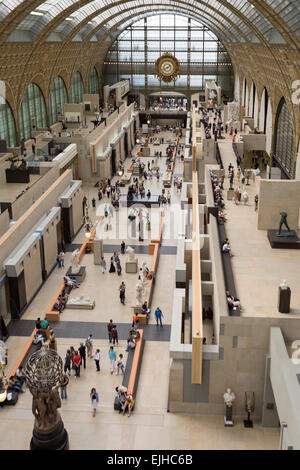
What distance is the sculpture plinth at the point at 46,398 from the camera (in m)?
14.6

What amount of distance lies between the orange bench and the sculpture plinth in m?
3.35

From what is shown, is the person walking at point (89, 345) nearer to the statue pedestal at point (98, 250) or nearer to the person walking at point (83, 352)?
the person walking at point (83, 352)

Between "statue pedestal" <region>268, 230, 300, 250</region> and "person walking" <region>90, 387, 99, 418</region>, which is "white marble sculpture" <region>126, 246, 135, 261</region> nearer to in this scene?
"statue pedestal" <region>268, 230, 300, 250</region>

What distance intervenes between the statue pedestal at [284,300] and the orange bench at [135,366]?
5.94 metres

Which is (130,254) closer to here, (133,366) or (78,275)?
(78,275)

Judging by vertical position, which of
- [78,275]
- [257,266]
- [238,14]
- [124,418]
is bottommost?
[124,418]

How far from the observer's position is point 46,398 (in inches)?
587

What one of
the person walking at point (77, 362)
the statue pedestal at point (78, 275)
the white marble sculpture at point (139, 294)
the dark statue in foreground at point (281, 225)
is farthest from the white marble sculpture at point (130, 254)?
the person walking at point (77, 362)

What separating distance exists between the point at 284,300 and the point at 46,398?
7433 millimetres

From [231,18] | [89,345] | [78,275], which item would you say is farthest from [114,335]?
[231,18]

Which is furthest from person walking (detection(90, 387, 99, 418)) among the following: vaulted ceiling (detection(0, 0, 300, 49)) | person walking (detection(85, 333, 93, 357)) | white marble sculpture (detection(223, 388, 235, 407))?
vaulted ceiling (detection(0, 0, 300, 49))

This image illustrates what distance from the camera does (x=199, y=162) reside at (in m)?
40.9
